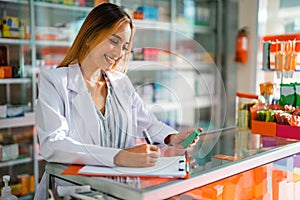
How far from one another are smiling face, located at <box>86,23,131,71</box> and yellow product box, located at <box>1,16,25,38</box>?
1554 mm

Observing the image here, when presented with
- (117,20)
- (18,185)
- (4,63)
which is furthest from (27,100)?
(117,20)

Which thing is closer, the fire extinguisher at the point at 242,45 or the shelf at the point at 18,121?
the shelf at the point at 18,121

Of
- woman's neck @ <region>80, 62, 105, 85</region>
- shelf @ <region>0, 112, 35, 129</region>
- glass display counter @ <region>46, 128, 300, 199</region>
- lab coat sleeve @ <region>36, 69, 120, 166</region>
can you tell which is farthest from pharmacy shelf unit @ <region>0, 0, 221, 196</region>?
lab coat sleeve @ <region>36, 69, 120, 166</region>

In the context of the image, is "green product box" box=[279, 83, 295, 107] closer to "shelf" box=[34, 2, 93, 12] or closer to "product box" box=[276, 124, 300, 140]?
"product box" box=[276, 124, 300, 140]

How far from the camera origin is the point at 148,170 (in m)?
0.92

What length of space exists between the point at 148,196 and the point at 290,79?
1.14m

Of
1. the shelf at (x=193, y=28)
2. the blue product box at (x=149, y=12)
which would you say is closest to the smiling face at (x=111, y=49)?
the blue product box at (x=149, y=12)

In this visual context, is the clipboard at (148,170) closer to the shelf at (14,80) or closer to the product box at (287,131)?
the product box at (287,131)

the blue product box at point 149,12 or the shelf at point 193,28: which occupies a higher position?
the blue product box at point 149,12

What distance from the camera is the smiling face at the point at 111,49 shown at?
116 cm

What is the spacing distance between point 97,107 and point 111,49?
0.22m

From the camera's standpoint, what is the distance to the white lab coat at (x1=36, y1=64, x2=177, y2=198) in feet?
3.32

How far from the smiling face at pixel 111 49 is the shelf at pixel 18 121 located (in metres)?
1.50

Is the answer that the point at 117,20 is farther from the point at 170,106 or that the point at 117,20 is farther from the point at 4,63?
the point at 170,106
